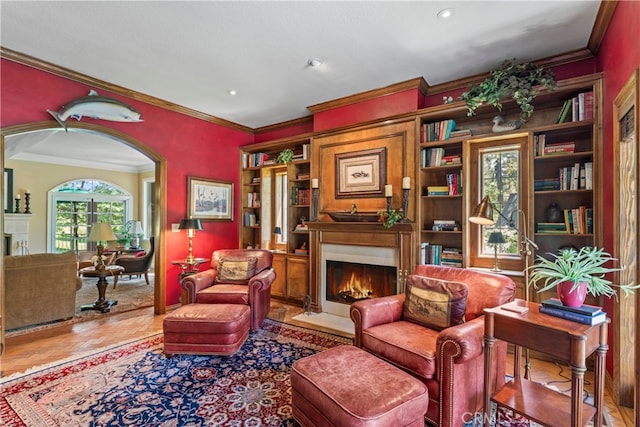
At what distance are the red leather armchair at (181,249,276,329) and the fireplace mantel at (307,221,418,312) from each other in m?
0.70

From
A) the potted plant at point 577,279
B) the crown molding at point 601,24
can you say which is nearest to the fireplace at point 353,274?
the potted plant at point 577,279

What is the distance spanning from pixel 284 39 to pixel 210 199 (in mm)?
2821

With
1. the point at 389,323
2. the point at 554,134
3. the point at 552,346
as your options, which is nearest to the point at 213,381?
the point at 389,323

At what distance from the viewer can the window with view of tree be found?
310 cm

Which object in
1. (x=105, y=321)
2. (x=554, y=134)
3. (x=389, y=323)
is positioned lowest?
(x=105, y=321)

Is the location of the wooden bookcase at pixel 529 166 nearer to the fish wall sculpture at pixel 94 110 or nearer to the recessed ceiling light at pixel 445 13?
the recessed ceiling light at pixel 445 13

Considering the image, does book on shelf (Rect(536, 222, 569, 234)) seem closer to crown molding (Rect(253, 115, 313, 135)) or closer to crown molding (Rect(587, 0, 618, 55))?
crown molding (Rect(587, 0, 618, 55))

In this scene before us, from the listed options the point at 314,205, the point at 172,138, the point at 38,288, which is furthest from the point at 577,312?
the point at 38,288

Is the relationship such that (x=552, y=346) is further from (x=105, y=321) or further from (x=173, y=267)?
(x=105, y=321)

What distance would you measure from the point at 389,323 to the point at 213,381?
1455 mm

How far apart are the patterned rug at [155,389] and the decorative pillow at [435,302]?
3.49ft

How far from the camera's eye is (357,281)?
13.2 ft

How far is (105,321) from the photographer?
3807 mm

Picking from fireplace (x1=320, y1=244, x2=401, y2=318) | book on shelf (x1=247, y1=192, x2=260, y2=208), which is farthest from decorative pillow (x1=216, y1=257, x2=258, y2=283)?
book on shelf (x1=247, y1=192, x2=260, y2=208)
